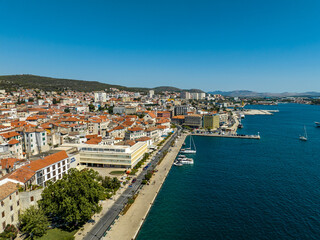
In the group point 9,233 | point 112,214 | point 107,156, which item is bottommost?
point 112,214

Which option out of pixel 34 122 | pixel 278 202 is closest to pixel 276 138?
pixel 278 202

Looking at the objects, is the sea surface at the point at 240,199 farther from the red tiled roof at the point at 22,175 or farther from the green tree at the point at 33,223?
the red tiled roof at the point at 22,175

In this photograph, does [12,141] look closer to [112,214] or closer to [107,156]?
[107,156]

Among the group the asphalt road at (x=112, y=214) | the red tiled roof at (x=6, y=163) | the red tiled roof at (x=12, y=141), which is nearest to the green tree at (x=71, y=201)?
the asphalt road at (x=112, y=214)

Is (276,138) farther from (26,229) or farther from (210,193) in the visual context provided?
(26,229)

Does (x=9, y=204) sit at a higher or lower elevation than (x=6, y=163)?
lower

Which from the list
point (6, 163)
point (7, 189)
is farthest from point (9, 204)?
point (6, 163)
